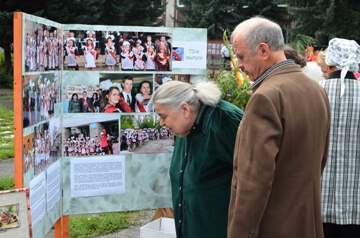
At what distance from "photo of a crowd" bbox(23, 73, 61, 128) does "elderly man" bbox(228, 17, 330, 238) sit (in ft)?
4.65

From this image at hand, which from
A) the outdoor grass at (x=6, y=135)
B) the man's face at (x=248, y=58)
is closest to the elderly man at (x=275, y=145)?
the man's face at (x=248, y=58)

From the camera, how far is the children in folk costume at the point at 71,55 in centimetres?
384

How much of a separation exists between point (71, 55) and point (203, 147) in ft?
5.22

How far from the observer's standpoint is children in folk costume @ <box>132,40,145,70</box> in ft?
13.1

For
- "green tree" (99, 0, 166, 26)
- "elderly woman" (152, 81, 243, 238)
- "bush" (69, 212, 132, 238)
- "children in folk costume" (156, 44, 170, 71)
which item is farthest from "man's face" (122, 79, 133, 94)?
"green tree" (99, 0, 166, 26)

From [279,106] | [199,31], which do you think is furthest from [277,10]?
[279,106]

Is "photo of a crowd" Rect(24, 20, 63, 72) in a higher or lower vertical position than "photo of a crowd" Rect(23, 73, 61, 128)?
higher

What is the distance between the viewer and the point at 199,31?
419 cm

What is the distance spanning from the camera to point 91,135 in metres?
4.00

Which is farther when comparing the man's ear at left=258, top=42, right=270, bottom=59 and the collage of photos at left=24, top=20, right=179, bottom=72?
the collage of photos at left=24, top=20, right=179, bottom=72

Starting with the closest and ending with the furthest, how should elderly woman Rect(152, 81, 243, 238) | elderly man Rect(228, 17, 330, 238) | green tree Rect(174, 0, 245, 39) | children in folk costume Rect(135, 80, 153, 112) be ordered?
elderly man Rect(228, 17, 330, 238), elderly woman Rect(152, 81, 243, 238), children in folk costume Rect(135, 80, 153, 112), green tree Rect(174, 0, 245, 39)

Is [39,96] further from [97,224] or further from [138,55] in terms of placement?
[97,224]

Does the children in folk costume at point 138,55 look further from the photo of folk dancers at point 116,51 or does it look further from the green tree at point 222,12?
the green tree at point 222,12

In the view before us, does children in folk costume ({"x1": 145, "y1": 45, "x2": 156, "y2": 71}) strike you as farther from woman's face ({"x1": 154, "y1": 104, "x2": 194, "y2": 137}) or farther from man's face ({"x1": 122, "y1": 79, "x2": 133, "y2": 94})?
woman's face ({"x1": 154, "y1": 104, "x2": 194, "y2": 137})
